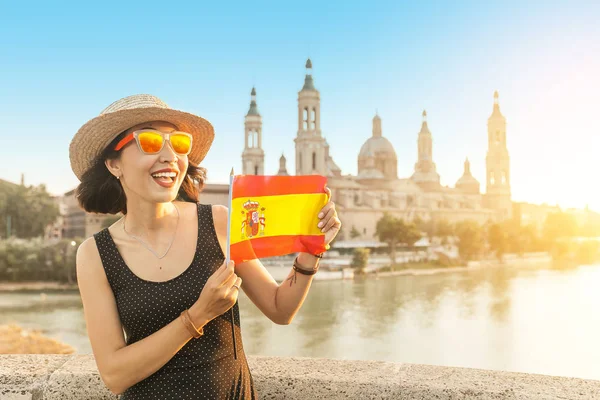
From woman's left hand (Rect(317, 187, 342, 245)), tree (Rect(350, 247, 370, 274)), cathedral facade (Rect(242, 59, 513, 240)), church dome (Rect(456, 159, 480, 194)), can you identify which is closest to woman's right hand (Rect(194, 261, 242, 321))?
woman's left hand (Rect(317, 187, 342, 245))

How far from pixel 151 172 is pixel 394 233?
1366 inches

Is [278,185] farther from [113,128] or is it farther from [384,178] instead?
[384,178]

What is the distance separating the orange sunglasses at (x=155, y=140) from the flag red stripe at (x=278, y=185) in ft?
0.43

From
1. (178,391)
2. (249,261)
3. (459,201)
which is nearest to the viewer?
(178,391)

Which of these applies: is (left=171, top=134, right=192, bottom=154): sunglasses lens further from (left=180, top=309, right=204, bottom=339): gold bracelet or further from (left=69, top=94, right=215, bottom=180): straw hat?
(left=180, top=309, right=204, bottom=339): gold bracelet

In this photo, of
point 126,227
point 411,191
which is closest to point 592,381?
point 126,227

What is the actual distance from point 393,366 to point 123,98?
0.92 meters

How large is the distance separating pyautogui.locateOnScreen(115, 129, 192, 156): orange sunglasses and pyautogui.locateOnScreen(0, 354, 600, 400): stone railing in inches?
24.8

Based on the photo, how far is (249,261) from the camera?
1216mm

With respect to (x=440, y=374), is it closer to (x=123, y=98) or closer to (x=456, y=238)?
(x=123, y=98)

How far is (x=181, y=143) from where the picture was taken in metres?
1.18

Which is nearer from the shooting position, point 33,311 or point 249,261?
point 249,261

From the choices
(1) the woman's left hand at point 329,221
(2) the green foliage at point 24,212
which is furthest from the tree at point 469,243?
(1) the woman's left hand at point 329,221

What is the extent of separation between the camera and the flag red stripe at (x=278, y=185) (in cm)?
117
